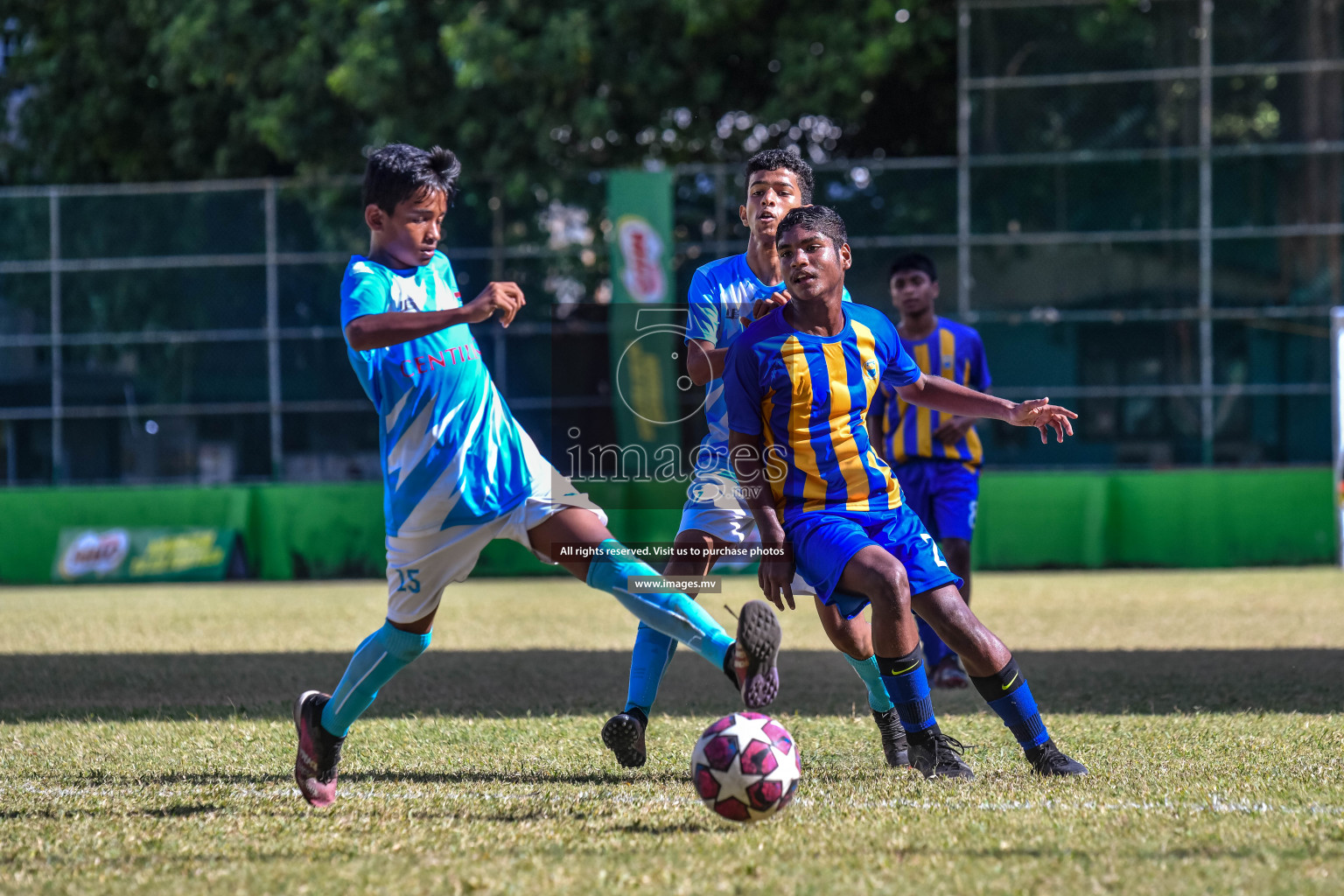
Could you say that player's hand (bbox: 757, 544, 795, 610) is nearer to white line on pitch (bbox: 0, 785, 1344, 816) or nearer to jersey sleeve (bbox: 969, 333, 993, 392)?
white line on pitch (bbox: 0, 785, 1344, 816)

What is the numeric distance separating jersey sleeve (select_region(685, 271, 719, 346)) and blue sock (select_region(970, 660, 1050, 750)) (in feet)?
5.04

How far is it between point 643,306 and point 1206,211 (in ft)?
25.1

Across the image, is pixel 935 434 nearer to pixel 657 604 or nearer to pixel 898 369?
pixel 898 369

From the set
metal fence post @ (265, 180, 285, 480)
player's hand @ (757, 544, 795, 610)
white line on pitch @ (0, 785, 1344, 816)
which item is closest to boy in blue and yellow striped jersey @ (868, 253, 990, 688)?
player's hand @ (757, 544, 795, 610)

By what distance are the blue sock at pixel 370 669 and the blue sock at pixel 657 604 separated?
0.62 metres

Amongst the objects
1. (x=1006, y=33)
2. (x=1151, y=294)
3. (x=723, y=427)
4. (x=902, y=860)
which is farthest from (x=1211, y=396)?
(x=902, y=860)

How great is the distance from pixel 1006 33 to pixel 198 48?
12054 mm

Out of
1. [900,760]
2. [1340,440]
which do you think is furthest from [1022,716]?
[1340,440]

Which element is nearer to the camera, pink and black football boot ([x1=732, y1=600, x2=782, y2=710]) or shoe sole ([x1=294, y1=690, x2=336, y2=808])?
pink and black football boot ([x1=732, y1=600, x2=782, y2=710])

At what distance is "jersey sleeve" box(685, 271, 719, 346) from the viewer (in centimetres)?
502

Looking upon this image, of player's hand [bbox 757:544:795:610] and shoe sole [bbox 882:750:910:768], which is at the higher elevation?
player's hand [bbox 757:544:795:610]

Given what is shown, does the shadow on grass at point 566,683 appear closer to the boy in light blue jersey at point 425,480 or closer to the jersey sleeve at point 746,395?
the boy in light blue jersey at point 425,480

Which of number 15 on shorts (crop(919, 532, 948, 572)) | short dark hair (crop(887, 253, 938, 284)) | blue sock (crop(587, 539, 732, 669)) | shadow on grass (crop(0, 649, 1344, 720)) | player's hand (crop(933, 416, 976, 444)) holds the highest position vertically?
short dark hair (crop(887, 253, 938, 284))

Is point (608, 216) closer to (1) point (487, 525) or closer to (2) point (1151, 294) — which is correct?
(2) point (1151, 294)
